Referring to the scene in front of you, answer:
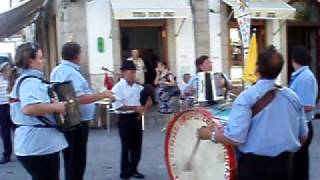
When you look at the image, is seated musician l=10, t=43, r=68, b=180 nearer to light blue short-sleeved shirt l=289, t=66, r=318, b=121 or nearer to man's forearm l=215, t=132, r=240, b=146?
man's forearm l=215, t=132, r=240, b=146

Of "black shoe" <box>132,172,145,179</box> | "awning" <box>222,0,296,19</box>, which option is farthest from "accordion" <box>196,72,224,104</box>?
"awning" <box>222,0,296,19</box>

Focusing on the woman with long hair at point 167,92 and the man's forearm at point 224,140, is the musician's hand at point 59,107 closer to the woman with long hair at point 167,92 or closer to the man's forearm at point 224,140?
the man's forearm at point 224,140

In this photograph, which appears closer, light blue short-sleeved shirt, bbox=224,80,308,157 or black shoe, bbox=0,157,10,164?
light blue short-sleeved shirt, bbox=224,80,308,157

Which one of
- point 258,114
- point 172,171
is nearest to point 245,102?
point 258,114

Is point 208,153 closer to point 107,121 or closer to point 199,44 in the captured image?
point 107,121

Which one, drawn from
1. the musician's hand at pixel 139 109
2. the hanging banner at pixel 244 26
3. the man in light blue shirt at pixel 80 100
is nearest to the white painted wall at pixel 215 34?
the hanging banner at pixel 244 26

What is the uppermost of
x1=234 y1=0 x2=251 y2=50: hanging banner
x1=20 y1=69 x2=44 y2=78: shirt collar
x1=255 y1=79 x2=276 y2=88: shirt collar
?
x1=234 y1=0 x2=251 y2=50: hanging banner

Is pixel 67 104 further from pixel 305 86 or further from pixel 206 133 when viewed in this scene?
pixel 305 86

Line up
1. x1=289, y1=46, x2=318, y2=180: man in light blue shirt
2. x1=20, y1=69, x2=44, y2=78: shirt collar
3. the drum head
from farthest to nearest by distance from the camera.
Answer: x1=289, y1=46, x2=318, y2=180: man in light blue shirt < the drum head < x1=20, y1=69, x2=44, y2=78: shirt collar

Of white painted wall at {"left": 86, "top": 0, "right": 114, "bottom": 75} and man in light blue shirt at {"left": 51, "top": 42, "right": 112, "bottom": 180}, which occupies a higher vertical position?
white painted wall at {"left": 86, "top": 0, "right": 114, "bottom": 75}

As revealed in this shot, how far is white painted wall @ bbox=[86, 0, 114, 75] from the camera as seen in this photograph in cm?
1323

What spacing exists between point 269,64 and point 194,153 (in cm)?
176

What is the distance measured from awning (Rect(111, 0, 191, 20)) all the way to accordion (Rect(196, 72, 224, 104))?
16.2 ft

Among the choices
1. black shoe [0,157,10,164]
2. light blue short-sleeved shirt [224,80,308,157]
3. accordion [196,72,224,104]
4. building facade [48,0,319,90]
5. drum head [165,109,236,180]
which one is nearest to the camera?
light blue short-sleeved shirt [224,80,308,157]
